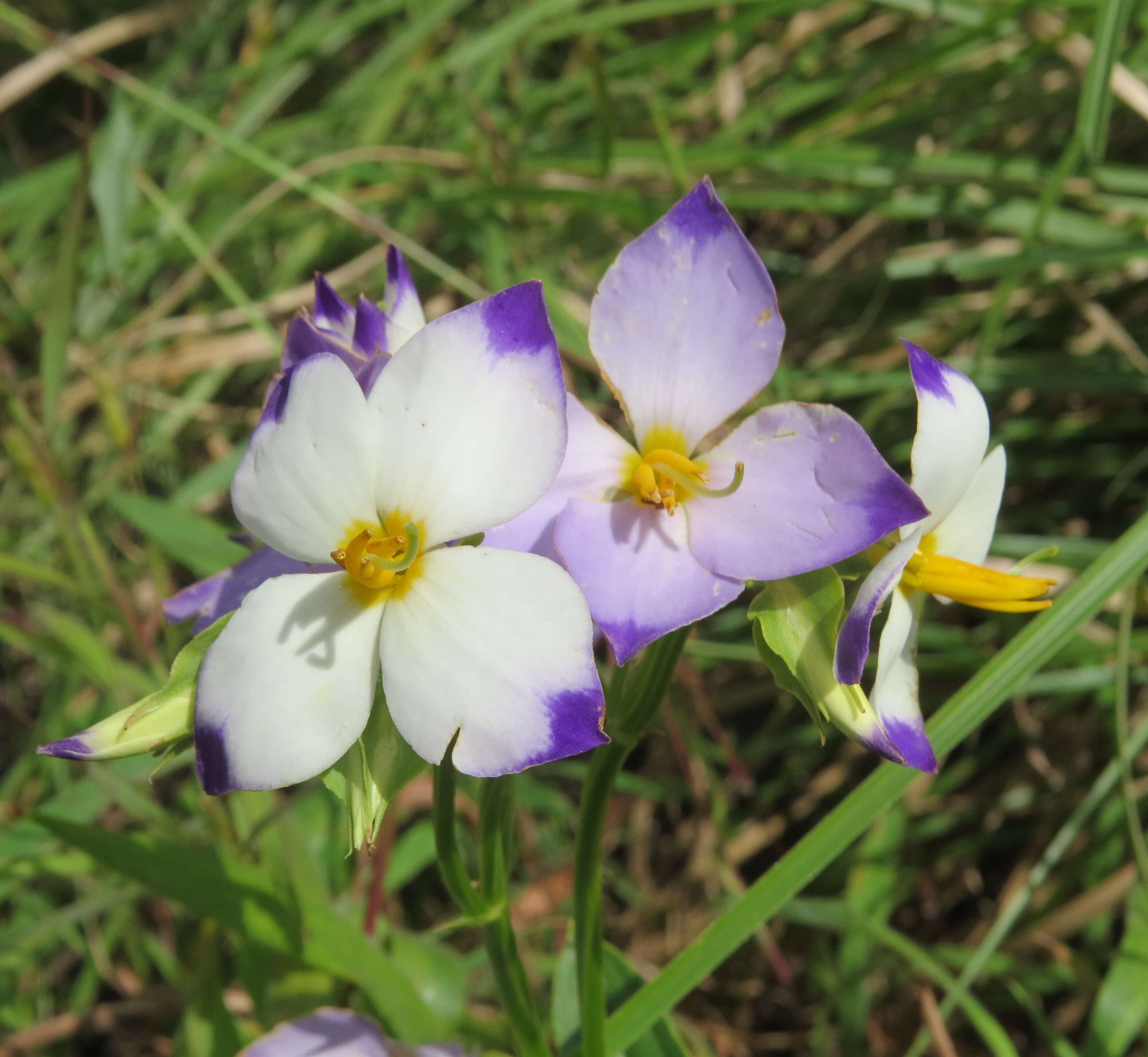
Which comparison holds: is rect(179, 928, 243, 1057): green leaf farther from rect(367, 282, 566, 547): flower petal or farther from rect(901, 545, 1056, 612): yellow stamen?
rect(901, 545, 1056, 612): yellow stamen

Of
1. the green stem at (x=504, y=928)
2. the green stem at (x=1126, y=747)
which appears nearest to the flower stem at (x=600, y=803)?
the green stem at (x=504, y=928)

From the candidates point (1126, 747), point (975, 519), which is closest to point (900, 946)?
point (1126, 747)

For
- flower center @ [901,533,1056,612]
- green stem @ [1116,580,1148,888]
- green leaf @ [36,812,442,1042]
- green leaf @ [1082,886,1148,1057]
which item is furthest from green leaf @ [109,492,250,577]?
A: green leaf @ [1082,886,1148,1057]

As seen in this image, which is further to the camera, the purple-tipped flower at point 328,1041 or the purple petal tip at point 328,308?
the purple-tipped flower at point 328,1041

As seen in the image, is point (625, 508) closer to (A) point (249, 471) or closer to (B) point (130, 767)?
(A) point (249, 471)

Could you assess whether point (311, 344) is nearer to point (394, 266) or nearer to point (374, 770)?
point (394, 266)

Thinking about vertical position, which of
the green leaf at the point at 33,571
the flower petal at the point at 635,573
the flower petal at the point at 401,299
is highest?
the flower petal at the point at 401,299

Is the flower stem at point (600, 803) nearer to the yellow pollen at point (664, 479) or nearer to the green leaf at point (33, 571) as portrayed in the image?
the yellow pollen at point (664, 479)

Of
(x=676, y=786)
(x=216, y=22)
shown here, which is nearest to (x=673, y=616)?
(x=676, y=786)
